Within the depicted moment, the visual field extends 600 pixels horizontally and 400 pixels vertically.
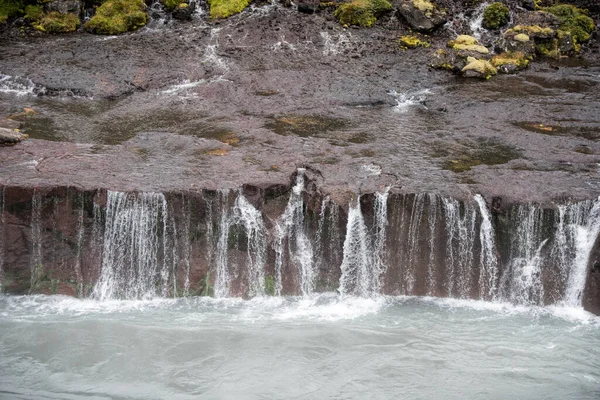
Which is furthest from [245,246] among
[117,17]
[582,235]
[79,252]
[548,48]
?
[548,48]

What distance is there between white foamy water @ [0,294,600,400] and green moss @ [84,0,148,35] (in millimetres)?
12261

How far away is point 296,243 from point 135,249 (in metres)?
3.36

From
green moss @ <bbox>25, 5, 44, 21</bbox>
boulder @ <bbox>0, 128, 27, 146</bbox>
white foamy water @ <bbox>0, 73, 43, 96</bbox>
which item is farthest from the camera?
green moss @ <bbox>25, 5, 44, 21</bbox>

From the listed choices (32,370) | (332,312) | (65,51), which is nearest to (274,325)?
(332,312)

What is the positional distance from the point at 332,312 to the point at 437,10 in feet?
47.5

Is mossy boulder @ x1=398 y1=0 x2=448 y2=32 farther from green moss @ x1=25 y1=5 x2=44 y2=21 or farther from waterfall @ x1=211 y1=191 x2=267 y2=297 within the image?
green moss @ x1=25 y1=5 x2=44 y2=21

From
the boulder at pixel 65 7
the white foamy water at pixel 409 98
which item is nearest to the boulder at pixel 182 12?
the boulder at pixel 65 7

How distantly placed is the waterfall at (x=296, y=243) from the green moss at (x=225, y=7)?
476 inches

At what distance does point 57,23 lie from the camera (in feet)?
72.9

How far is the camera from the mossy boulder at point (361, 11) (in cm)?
2308

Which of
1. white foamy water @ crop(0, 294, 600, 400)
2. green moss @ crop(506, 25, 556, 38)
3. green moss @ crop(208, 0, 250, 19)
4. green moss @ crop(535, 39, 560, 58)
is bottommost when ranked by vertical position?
white foamy water @ crop(0, 294, 600, 400)

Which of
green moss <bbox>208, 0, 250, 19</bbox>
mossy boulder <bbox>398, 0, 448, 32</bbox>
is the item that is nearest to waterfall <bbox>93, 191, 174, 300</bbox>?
green moss <bbox>208, 0, 250, 19</bbox>

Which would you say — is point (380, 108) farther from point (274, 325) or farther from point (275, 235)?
point (274, 325)

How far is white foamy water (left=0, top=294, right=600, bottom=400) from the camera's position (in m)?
10.7
